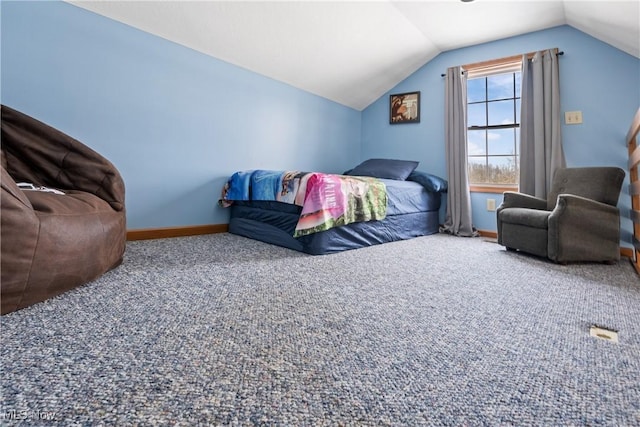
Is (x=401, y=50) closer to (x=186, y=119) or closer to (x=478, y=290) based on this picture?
(x=186, y=119)

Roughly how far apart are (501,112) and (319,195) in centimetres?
273

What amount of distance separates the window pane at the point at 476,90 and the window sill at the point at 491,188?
3.55ft

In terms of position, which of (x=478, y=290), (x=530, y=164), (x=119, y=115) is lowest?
(x=478, y=290)

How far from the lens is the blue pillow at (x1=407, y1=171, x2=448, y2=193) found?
3.53 metres

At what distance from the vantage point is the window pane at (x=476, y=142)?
3736mm

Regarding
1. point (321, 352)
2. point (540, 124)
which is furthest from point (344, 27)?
point (321, 352)

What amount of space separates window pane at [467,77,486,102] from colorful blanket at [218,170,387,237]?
197 cm

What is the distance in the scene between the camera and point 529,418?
680 mm

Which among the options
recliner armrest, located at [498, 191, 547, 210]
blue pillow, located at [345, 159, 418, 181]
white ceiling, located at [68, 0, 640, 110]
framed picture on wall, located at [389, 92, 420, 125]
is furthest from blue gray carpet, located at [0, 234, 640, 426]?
framed picture on wall, located at [389, 92, 420, 125]

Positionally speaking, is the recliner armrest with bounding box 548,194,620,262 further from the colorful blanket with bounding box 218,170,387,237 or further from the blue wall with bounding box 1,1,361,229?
the blue wall with bounding box 1,1,361,229

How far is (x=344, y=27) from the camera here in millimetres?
3094

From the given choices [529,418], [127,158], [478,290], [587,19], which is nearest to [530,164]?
[587,19]

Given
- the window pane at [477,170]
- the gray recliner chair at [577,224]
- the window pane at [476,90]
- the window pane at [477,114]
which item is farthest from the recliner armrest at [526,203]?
the window pane at [476,90]

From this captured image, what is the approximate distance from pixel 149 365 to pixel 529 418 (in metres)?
0.95
